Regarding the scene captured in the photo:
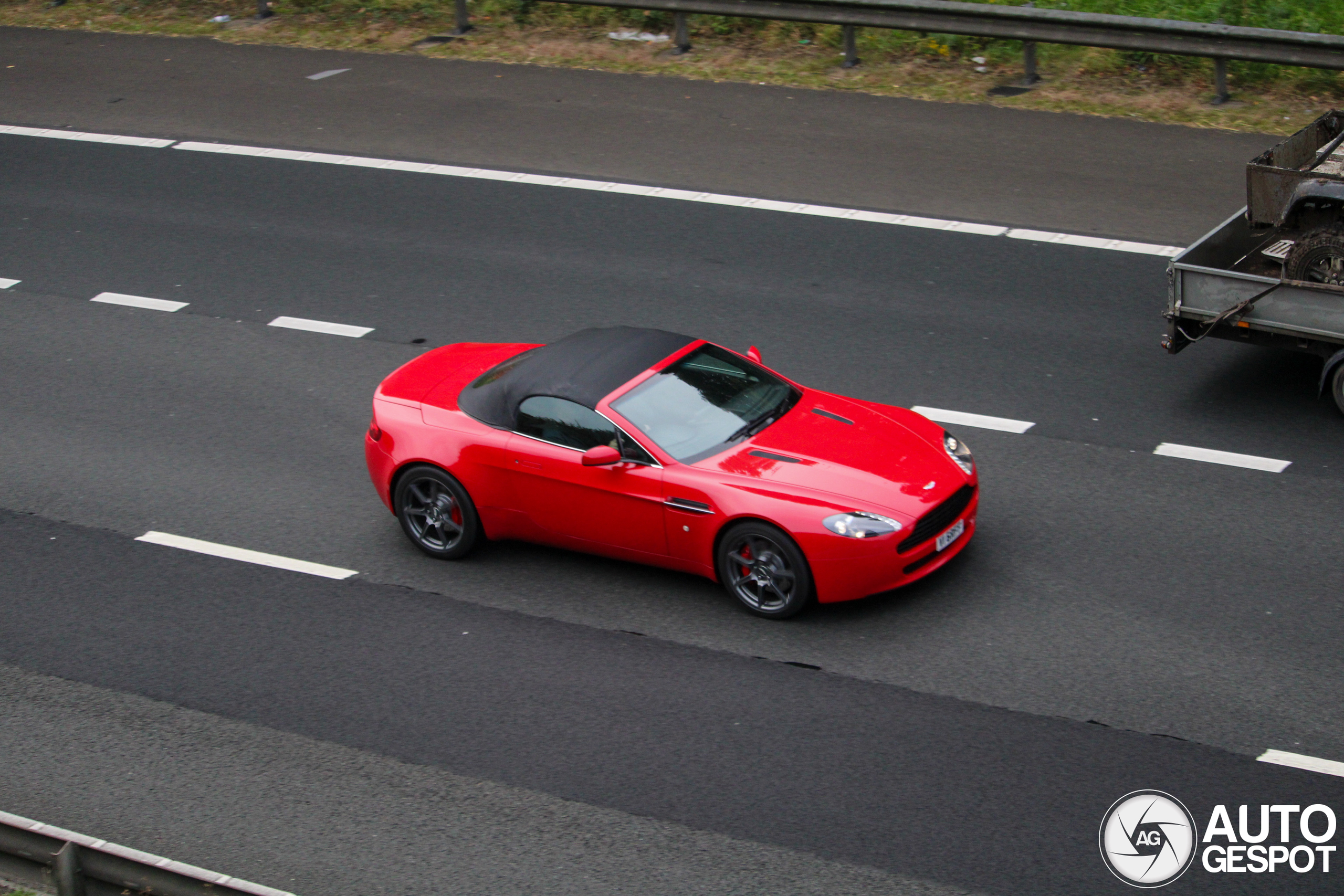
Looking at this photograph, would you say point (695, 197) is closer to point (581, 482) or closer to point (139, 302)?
point (139, 302)

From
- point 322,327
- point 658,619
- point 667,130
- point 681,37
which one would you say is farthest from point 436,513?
point 681,37

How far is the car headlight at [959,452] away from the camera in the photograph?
844 cm

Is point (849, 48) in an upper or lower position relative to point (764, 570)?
upper

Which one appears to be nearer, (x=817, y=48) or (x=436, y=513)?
(x=436, y=513)

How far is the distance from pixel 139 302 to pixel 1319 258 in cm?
987

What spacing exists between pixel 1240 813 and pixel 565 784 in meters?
3.16

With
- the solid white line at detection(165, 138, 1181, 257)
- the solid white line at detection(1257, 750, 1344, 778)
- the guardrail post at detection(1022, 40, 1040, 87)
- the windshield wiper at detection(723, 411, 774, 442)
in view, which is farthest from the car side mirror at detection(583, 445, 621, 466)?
the guardrail post at detection(1022, 40, 1040, 87)

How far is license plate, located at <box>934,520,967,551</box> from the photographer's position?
316 inches

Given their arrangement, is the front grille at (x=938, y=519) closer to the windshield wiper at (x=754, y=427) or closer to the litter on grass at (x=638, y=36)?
the windshield wiper at (x=754, y=427)

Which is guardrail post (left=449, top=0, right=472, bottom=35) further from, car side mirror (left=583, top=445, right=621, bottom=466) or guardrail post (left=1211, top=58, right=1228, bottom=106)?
car side mirror (left=583, top=445, right=621, bottom=466)

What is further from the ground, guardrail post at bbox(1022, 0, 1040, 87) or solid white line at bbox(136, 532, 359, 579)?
guardrail post at bbox(1022, 0, 1040, 87)

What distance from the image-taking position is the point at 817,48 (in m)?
17.7

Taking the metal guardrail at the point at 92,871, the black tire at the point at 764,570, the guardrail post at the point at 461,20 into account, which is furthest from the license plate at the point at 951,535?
the guardrail post at the point at 461,20

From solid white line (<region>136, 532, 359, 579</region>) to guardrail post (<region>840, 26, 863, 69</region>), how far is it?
10758 millimetres
